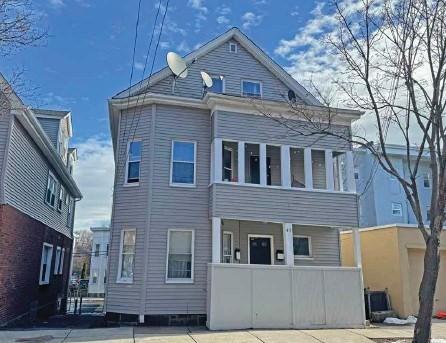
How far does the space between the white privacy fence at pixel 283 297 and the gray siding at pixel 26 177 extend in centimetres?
629

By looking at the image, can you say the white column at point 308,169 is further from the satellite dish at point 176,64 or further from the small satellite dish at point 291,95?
the satellite dish at point 176,64

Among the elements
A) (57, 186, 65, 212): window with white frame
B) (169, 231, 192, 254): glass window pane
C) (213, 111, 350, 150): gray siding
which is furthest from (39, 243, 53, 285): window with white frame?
(213, 111, 350, 150): gray siding

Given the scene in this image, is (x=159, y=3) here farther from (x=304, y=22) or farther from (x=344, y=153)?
(x=344, y=153)

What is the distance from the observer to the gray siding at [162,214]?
39.5 ft

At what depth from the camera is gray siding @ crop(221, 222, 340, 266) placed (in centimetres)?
1394

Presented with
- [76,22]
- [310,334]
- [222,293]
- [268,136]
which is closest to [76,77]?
[76,22]

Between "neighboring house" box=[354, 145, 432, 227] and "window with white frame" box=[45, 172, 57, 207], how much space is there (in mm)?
19785

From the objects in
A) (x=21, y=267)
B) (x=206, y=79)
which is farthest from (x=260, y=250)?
(x=21, y=267)

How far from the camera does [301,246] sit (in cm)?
1457

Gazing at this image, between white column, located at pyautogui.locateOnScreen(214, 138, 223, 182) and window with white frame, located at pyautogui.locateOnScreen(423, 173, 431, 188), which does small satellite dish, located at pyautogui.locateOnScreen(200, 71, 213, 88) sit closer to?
white column, located at pyautogui.locateOnScreen(214, 138, 223, 182)

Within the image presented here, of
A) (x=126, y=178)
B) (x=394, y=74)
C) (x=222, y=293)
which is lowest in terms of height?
(x=222, y=293)

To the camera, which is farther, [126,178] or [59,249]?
[59,249]

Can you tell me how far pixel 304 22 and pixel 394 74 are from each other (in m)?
2.73

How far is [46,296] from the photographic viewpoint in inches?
699
